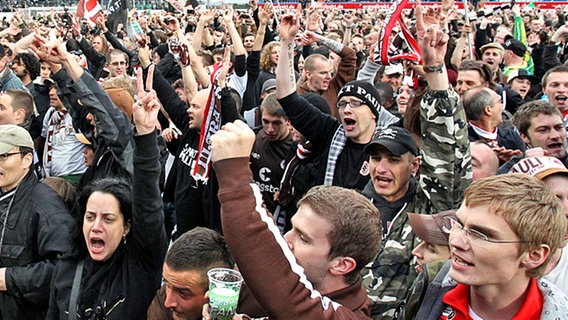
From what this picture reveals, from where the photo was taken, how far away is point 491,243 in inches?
76.4

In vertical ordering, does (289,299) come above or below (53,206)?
above

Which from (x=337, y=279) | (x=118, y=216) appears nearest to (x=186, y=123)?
(x=118, y=216)

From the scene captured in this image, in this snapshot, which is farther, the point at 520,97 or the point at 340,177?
the point at 520,97

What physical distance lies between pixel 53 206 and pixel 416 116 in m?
2.46

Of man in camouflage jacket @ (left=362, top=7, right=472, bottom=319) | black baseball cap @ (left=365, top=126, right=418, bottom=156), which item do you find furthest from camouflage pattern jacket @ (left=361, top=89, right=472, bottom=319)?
black baseball cap @ (left=365, top=126, right=418, bottom=156)

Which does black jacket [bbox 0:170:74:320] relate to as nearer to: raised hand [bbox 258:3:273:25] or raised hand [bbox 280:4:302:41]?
raised hand [bbox 280:4:302:41]

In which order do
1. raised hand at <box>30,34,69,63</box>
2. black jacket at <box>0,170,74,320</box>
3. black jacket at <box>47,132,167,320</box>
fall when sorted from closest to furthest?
black jacket at <box>47,132,167,320</box> < black jacket at <box>0,170,74,320</box> < raised hand at <box>30,34,69,63</box>

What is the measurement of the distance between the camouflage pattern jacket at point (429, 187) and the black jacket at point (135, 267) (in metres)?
1.05

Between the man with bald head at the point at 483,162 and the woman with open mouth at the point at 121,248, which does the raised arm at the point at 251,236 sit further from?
the man with bald head at the point at 483,162

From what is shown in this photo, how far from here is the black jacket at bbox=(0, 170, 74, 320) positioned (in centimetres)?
344

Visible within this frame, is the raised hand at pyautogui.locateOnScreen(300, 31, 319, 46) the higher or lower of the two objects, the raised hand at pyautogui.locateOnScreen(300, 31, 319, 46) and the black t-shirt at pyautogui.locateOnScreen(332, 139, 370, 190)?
the higher

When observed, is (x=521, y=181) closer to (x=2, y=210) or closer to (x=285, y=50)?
(x=285, y=50)

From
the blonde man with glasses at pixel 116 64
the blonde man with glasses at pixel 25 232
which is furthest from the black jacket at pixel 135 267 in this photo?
the blonde man with glasses at pixel 116 64

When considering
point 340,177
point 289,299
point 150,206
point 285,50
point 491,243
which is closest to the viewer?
point 289,299
